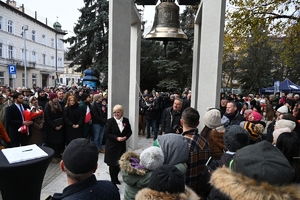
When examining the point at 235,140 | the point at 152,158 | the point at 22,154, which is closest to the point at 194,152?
the point at 235,140

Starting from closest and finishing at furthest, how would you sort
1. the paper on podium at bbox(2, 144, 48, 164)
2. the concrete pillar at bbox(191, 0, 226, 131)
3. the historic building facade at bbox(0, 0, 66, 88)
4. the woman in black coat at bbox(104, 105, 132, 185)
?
the paper on podium at bbox(2, 144, 48, 164) < the woman in black coat at bbox(104, 105, 132, 185) < the concrete pillar at bbox(191, 0, 226, 131) < the historic building facade at bbox(0, 0, 66, 88)

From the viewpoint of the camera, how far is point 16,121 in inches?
212

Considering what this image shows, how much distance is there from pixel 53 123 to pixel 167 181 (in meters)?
5.01

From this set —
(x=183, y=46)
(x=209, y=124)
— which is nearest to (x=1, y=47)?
(x=183, y=46)

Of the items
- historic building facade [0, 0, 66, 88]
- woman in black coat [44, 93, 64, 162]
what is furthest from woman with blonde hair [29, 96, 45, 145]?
historic building facade [0, 0, 66, 88]

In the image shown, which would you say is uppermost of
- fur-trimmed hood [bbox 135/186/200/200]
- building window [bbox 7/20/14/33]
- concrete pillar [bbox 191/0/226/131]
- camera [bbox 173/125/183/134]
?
building window [bbox 7/20/14/33]

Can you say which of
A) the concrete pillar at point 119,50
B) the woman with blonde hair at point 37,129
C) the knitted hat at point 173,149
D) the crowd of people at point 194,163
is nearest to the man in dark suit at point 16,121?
the crowd of people at point 194,163

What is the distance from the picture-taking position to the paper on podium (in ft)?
7.76

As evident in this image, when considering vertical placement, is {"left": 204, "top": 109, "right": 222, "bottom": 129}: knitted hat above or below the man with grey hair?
above

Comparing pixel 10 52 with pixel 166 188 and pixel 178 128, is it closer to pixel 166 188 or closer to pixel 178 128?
pixel 178 128

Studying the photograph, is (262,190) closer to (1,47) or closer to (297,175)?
(297,175)

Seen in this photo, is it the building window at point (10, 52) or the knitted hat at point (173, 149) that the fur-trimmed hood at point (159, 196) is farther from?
the building window at point (10, 52)

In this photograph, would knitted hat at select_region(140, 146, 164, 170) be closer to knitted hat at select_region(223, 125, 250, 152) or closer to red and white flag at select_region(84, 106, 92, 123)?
knitted hat at select_region(223, 125, 250, 152)

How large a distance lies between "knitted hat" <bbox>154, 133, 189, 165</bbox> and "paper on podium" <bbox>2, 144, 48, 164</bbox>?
1312mm
